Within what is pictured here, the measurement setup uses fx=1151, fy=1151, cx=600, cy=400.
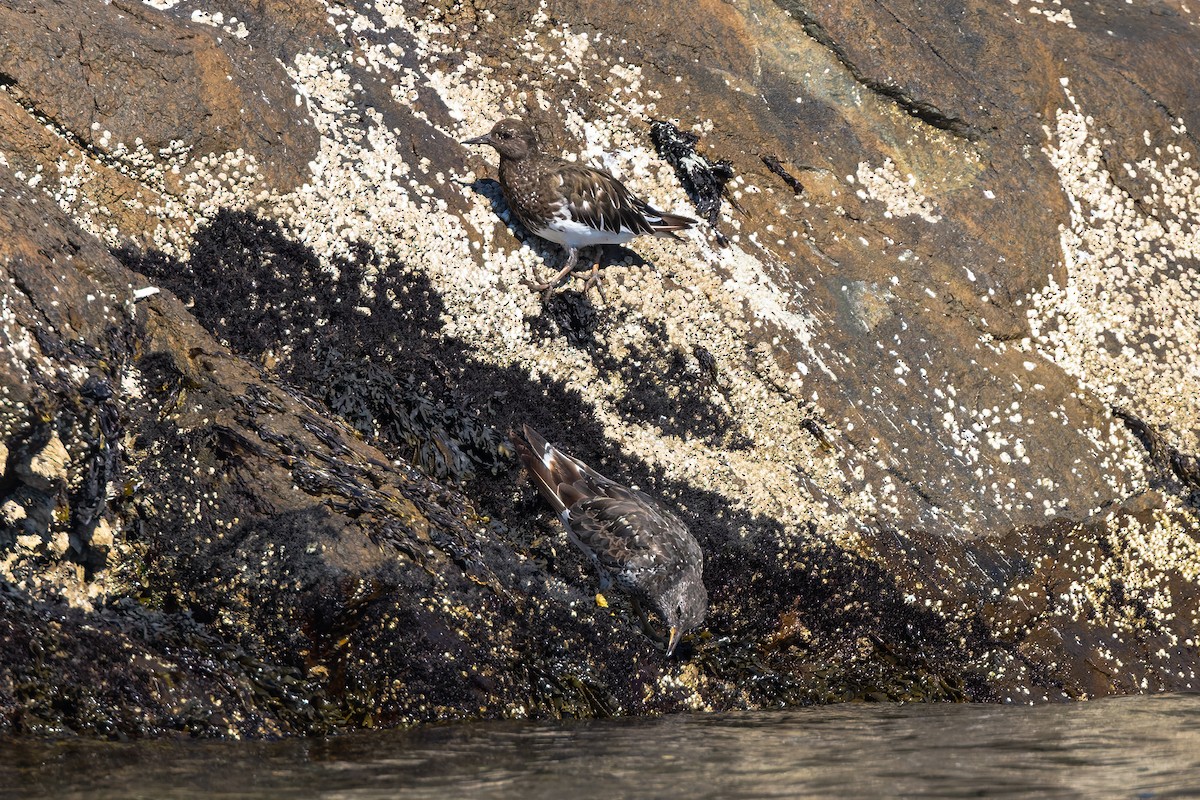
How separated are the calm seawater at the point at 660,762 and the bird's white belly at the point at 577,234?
9.69ft

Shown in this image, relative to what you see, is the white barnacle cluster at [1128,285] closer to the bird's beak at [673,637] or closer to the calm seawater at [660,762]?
the calm seawater at [660,762]

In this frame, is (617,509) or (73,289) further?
(617,509)

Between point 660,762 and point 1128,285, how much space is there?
5575 millimetres

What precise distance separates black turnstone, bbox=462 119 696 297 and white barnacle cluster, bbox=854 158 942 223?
1728mm

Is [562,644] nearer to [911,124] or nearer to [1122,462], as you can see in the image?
[1122,462]

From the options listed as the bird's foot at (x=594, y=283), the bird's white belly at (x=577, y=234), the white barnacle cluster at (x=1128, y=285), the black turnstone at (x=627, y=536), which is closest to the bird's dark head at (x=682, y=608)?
the black turnstone at (x=627, y=536)

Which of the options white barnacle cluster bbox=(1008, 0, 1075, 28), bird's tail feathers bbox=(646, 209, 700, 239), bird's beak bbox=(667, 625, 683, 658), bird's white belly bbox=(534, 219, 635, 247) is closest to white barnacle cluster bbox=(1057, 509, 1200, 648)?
bird's beak bbox=(667, 625, 683, 658)

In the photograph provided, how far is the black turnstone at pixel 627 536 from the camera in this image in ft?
19.4

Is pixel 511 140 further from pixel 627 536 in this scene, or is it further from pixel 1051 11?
pixel 1051 11

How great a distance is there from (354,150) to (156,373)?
2106 mm

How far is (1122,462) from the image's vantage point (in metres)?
7.59

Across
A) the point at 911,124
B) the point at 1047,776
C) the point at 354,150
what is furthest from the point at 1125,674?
the point at 354,150

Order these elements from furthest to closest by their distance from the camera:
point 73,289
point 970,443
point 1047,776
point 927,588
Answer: point 970,443 → point 927,588 → point 73,289 → point 1047,776

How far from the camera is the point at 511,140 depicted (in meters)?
7.18
